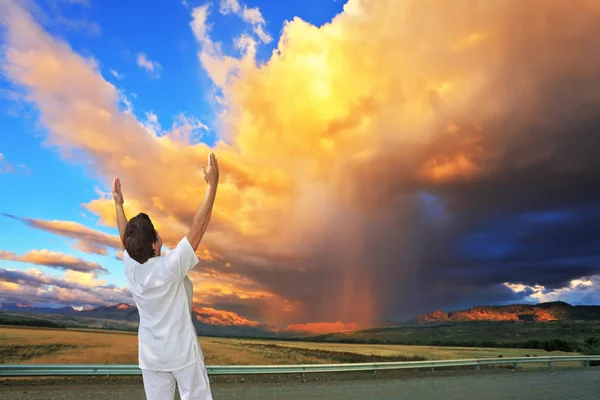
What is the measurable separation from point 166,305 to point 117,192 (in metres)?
1.82

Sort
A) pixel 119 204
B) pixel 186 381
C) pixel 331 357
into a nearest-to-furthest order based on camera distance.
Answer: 1. pixel 186 381
2. pixel 119 204
3. pixel 331 357

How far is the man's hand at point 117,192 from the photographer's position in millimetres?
4415

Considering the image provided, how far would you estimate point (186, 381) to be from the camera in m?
3.13

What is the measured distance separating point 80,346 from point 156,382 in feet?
79.9

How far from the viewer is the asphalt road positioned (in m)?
13.2

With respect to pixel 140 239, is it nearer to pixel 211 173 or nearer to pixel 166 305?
pixel 166 305

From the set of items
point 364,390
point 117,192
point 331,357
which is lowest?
point 364,390

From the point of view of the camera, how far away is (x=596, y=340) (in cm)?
4759

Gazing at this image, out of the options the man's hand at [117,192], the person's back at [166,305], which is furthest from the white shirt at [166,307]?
the man's hand at [117,192]

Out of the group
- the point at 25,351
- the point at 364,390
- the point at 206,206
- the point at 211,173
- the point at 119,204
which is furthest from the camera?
the point at 25,351

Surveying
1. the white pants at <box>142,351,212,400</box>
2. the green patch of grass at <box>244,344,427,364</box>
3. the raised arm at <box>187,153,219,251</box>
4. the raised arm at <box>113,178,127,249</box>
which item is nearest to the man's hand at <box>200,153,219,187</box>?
the raised arm at <box>187,153,219,251</box>

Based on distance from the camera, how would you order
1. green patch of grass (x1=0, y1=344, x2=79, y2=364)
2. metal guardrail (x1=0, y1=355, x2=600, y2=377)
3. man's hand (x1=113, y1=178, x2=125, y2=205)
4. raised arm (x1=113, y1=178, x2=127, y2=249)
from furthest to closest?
green patch of grass (x1=0, y1=344, x2=79, y2=364) → metal guardrail (x1=0, y1=355, x2=600, y2=377) → man's hand (x1=113, y1=178, x2=125, y2=205) → raised arm (x1=113, y1=178, x2=127, y2=249)

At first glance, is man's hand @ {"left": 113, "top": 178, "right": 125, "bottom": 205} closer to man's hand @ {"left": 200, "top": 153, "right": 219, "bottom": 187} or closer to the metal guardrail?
man's hand @ {"left": 200, "top": 153, "right": 219, "bottom": 187}

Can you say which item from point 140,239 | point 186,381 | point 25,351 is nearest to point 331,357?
point 25,351
